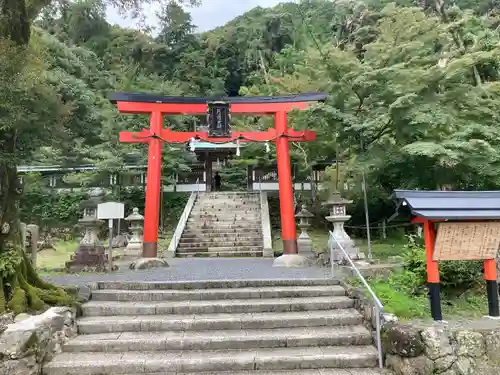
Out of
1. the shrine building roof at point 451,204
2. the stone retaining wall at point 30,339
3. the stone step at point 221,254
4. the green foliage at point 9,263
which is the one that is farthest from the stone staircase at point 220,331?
the stone step at point 221,254

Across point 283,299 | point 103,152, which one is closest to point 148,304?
point 283,299

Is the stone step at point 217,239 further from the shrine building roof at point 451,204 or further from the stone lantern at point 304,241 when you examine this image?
the shrine building roof at point 451,204

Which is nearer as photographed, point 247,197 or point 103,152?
point 103,152

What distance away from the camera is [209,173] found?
2209cm

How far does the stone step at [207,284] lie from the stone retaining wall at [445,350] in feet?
7.35

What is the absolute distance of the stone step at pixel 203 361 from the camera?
441 cm

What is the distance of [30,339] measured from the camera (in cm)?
423

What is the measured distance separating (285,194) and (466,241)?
6136 millimetres

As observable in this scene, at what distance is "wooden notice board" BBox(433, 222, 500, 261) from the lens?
4.82 m

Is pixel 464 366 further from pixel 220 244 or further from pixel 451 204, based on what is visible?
pixel 220 244

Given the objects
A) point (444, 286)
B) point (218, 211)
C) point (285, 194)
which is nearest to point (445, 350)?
point (444, 286)

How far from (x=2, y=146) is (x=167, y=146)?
14.6m

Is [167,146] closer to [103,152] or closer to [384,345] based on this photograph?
[103,152]

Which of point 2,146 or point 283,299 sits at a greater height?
point 2,146
